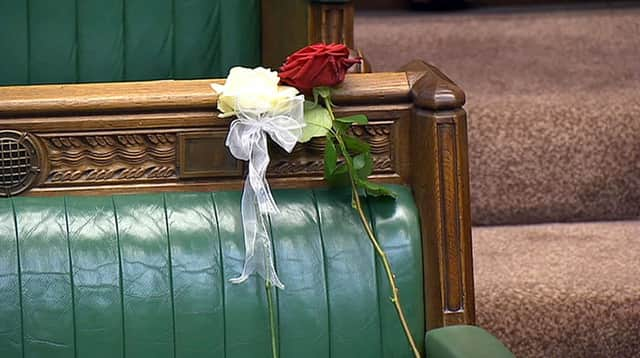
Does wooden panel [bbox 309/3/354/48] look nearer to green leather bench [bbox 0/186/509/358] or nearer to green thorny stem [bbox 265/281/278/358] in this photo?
green leather bench [bbox 0/186/509/358]

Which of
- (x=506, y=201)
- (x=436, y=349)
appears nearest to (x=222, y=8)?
(x=506, y=201)

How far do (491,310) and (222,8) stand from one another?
0.84m

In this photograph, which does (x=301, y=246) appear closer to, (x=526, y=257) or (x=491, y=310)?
(x=491, y=310)

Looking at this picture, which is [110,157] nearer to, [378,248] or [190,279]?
[190,279]

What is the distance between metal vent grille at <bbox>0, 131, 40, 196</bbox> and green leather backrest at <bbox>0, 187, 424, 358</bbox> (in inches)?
0.9

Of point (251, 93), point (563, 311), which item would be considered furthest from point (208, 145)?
point (563, 311)

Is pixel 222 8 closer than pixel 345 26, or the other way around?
pixel 345 26

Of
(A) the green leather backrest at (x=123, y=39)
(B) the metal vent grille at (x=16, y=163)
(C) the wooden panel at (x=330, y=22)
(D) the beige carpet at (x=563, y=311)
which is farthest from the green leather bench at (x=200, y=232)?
(A) the green leather backrest at (x=123, y=39)

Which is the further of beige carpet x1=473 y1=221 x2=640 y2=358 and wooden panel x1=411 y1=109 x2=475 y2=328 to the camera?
beige carpet x1=473 y1=221 x2=640 y2=358

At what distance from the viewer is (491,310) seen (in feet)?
7.43

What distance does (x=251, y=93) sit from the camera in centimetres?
181

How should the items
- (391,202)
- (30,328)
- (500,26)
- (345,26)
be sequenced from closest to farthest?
(30,328), (391,202), (345,26), (500,26)

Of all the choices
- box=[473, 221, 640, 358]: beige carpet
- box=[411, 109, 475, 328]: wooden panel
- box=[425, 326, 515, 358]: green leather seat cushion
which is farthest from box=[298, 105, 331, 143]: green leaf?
box=[473, 221, 640, 358]: beige carpet

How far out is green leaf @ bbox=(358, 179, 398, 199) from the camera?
1.87 metres
